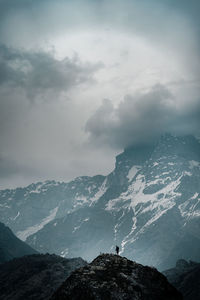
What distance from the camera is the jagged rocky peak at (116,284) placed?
31.3 meters

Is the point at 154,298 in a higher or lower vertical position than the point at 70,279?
lower

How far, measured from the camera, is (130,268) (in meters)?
34.2

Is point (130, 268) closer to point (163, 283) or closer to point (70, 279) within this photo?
point (163, 283)

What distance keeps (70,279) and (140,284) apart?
5.17m

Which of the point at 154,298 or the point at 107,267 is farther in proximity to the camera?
the point at 107,267

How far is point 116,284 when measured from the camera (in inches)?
1266

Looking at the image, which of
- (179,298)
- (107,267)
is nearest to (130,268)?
(107,267)

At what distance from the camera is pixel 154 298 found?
31.8 metres

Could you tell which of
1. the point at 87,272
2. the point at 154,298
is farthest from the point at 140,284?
the point at 87,272

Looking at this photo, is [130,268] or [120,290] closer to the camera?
[120,290]

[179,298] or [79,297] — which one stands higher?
[79,297]

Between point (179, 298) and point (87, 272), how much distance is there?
7.08 m

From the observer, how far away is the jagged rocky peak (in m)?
31.3

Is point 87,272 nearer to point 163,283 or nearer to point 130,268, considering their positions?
point 130,268
